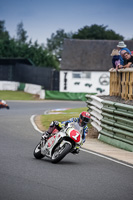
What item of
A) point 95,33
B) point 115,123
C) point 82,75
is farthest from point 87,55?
point 115,123

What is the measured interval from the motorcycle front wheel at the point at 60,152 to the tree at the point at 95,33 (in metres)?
84.6

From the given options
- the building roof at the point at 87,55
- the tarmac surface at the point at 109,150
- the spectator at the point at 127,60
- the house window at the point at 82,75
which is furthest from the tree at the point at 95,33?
the tarmac surface at the point at 109,150

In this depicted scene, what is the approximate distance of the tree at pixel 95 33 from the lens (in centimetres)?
9456

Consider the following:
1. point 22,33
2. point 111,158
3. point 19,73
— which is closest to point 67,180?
point 111,158

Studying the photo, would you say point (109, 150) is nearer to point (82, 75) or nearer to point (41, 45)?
point (82, 75)

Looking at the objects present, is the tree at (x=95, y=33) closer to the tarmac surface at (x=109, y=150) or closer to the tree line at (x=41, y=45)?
the tree line at (x=41, y=45)

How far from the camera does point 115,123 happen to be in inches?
587

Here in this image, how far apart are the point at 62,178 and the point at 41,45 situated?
2707 inches

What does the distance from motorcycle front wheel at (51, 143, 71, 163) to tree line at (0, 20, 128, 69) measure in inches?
2015

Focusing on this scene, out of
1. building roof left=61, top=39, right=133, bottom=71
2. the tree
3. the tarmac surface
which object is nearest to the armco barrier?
the tarmac surface

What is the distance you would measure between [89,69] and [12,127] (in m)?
40.1

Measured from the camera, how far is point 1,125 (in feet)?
65.1

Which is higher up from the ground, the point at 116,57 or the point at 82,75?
the point at 116,57

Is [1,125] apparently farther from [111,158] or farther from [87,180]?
[87,180]
